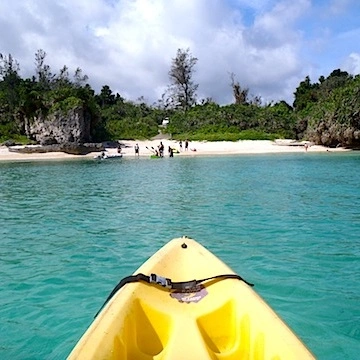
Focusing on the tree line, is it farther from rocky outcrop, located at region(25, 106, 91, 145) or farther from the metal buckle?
the metal buckle

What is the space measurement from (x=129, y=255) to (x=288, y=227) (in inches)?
142

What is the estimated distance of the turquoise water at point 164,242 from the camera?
4641mm

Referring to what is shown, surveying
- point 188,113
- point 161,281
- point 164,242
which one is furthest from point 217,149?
point 161,281

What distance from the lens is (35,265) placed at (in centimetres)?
675

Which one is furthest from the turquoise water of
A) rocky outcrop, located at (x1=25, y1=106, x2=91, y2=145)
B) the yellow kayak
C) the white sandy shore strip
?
rocky outcrop, located at (x1=25, y1=106, x2=91, y2=145)

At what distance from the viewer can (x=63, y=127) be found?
4569cm

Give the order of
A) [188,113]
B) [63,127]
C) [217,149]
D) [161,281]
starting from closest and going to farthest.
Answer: [161,281]
[63,127]
[217,149]
[188,113]

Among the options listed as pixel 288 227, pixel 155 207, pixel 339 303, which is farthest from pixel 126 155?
pixel 339 303

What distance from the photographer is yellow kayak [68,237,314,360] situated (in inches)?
107

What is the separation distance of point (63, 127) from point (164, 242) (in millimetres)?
40087

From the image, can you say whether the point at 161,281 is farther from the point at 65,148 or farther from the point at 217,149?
the point at 65,148

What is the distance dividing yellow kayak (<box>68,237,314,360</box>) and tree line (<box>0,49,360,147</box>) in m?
40.2

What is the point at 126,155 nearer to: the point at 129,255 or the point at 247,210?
the point at 247,210

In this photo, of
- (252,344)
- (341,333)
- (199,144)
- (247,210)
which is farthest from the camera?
(199,144)
